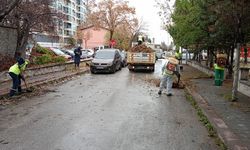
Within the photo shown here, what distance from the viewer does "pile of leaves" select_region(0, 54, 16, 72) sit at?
2079 cm

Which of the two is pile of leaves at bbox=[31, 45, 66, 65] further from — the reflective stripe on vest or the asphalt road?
the asphalt road

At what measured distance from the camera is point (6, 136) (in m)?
8.53

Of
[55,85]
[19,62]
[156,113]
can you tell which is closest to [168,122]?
[156,113]

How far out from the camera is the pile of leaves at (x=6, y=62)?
20.8 metres

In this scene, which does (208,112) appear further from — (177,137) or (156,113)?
(177,137)

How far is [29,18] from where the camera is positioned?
24.6m

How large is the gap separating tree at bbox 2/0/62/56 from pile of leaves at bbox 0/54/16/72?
209 centimetres

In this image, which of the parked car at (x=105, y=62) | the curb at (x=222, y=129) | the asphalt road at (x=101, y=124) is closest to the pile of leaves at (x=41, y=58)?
the parked car at (x=105, y=62)

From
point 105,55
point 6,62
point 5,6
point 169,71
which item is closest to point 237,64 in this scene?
point 169,71

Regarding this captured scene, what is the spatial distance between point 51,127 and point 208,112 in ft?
14.9

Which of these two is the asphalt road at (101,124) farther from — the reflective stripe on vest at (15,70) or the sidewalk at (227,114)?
the reflective stripe on vest at (15,70)

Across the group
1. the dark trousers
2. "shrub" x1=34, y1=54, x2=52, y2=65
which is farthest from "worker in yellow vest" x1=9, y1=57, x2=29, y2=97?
"shrub" x1=34, y1=54, x2=52, y2=65

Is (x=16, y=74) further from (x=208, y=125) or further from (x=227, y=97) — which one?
(x=208, y=125)

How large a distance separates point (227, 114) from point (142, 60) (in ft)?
67.0
